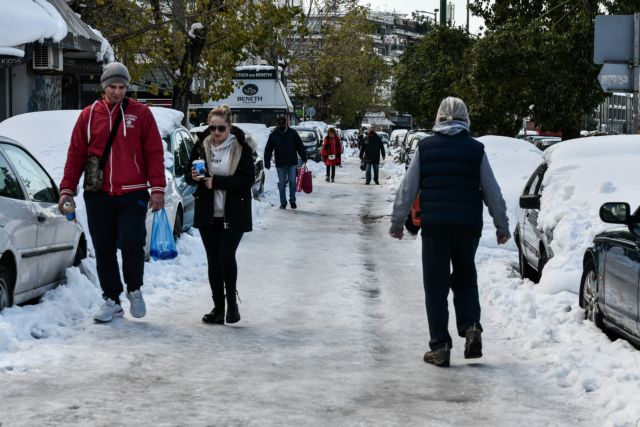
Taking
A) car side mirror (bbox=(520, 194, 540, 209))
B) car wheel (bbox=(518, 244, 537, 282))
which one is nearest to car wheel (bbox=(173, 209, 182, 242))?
car wheel (bbox=(518, 244, 537, 282))

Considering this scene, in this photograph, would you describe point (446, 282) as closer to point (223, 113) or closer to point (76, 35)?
point (223, 113)

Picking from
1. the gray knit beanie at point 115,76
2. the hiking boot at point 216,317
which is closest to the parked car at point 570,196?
the hiking boot at point 216,317

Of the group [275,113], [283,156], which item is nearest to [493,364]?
[283,156]

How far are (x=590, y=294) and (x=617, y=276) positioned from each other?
1.06 metres

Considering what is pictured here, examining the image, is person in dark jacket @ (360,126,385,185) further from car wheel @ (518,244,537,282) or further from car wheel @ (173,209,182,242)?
car wheel @ (518,244,537,282)

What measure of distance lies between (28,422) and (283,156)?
1718 centimetres

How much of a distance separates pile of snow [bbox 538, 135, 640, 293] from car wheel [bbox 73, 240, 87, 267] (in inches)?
164

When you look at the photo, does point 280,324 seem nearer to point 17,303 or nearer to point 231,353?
point 231,353

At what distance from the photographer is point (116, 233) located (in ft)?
28.1

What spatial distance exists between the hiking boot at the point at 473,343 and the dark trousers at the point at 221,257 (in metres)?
2.06

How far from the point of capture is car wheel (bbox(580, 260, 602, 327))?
870cm

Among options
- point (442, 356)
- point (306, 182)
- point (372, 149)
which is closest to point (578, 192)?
point (442, 356)

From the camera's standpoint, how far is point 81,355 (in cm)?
730

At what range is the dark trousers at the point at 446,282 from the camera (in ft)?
24.6
